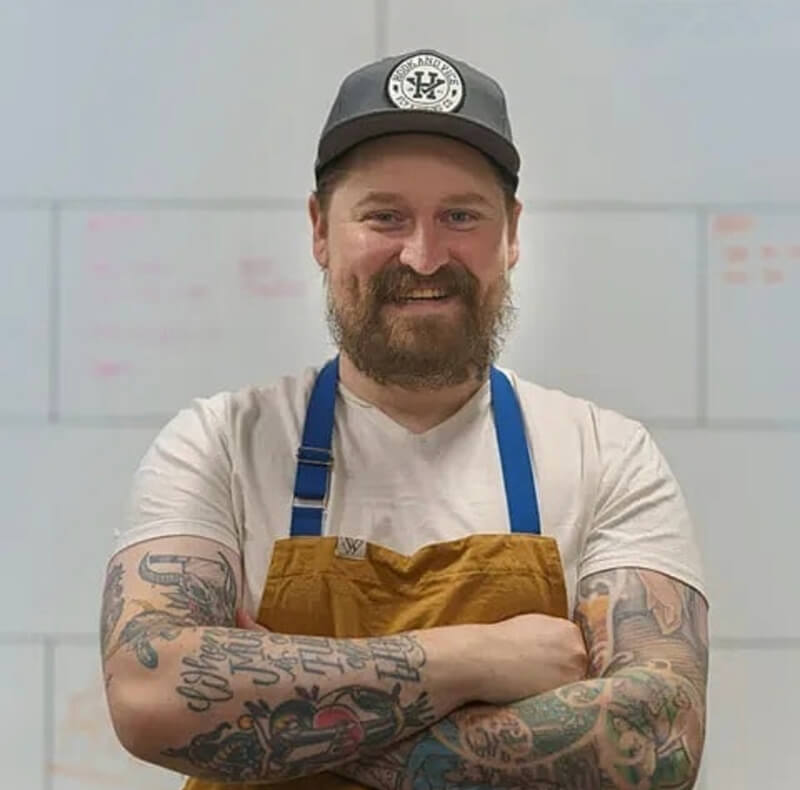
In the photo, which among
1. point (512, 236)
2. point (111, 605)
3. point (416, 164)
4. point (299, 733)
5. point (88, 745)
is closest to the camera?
point (299, 733)

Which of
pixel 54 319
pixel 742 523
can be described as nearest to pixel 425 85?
pixel 54 319

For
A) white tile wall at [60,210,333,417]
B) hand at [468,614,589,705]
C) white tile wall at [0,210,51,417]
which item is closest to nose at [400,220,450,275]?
hand at [468,614,589,705]

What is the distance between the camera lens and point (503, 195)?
1243 millimetres

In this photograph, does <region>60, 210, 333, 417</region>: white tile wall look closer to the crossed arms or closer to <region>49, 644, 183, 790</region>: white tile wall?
<region>49, 644, 183, 790</region>: white tile wall

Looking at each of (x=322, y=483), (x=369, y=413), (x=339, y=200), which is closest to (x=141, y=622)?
(x=322, y=483)

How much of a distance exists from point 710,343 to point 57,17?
1.09m

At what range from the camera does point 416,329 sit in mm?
1183

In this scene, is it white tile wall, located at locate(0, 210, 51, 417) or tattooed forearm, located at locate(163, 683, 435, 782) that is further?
white tile wall, located at locate(0, 210, 51, 417)

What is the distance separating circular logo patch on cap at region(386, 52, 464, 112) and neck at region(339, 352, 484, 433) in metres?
0.29

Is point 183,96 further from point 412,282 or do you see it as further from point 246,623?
point 246,623

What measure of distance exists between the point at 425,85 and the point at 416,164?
3.5 inches

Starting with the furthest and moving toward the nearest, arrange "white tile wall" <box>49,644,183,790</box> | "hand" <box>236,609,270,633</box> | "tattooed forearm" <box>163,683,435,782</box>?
"white tile wall" <box>49,644,183,790</box> → "hand" <box>236,609,270,633</box> → "tattooed forearm" <box>163,683,435,782</box>

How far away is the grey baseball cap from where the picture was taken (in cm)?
117

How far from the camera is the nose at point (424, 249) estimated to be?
1163 mm
